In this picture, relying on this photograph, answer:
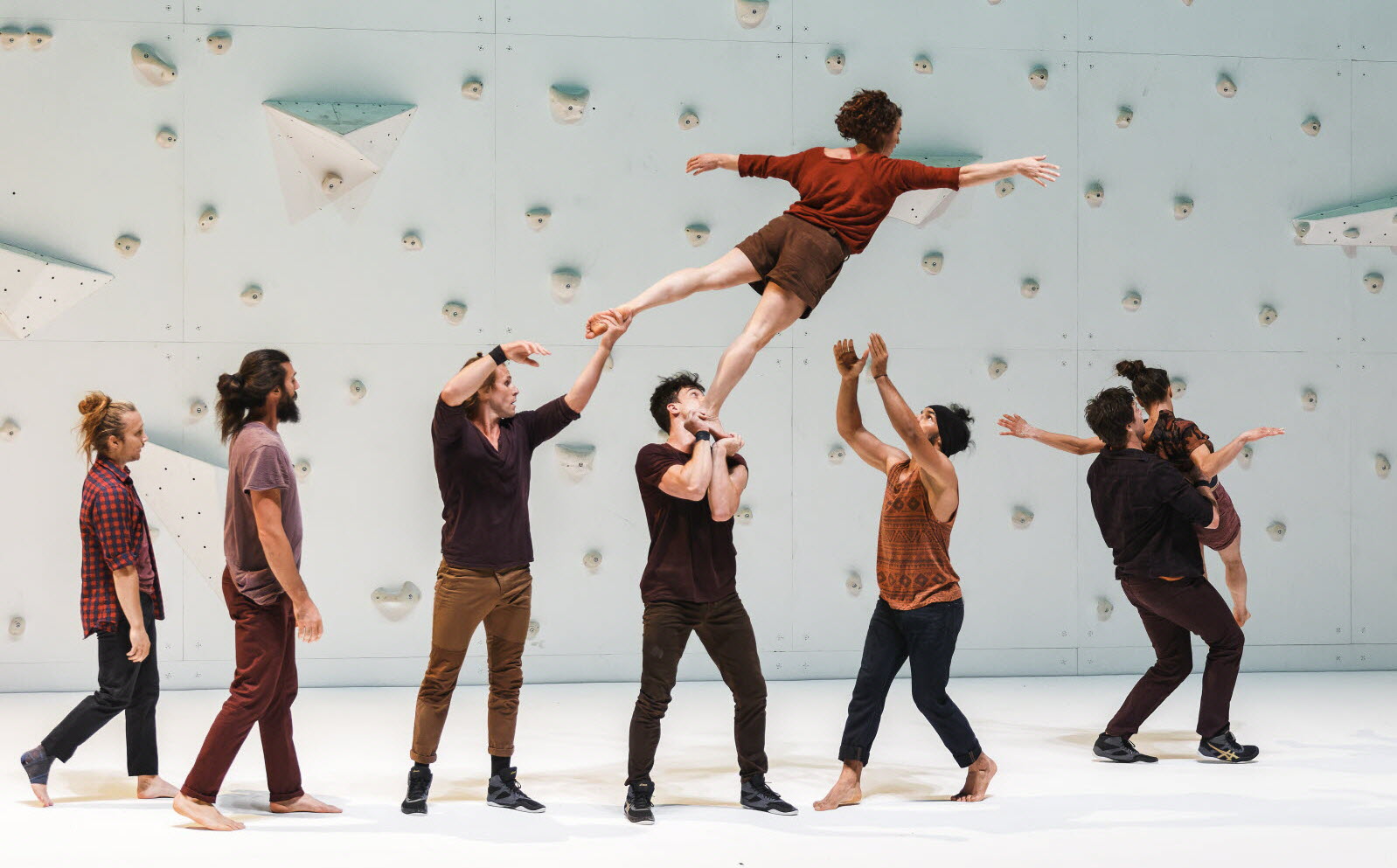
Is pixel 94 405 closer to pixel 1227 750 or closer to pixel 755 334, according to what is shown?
pixel 755 334

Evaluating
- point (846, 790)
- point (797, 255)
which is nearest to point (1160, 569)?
point (846, 790)

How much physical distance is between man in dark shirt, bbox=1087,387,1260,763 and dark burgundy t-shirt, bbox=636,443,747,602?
166cm

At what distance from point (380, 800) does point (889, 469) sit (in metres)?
2.08

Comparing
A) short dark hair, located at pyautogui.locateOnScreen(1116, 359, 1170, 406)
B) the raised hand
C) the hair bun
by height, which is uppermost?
the raised hand

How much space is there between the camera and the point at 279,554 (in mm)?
3885

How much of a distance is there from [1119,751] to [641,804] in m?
2.00

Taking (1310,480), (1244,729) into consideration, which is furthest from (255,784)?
(1310,480)

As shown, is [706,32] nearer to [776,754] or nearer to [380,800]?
[776,754]

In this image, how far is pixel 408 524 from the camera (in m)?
6.39

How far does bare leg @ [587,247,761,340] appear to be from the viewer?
384cm

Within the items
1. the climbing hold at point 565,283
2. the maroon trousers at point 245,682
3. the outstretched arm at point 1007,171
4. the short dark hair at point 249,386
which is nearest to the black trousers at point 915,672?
the outstretched arm at point 1007,171

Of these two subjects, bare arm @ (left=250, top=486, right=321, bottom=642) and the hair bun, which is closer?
bare arm @ (left=250, top=486, right=321, bottom=642)

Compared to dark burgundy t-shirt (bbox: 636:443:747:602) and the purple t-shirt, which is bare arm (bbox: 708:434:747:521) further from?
the purple t-shirt

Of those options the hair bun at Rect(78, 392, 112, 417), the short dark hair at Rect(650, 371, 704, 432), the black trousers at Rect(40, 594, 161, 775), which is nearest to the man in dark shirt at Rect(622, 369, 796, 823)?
the short dark hair at Rect(650, 371, 704, 432)
